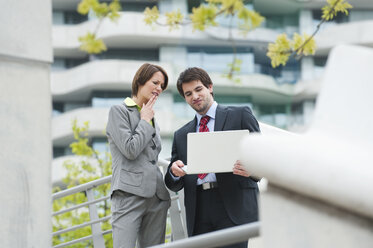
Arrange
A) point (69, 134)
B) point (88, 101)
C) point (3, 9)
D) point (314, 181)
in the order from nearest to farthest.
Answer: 1. point (314, 181)
2. point (3, 9)
3. point (69, 134)
4. point (88, 101)

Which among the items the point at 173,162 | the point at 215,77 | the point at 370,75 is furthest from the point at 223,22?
the point at 370,75

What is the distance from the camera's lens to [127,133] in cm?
387

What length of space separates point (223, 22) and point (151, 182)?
88.2 ft


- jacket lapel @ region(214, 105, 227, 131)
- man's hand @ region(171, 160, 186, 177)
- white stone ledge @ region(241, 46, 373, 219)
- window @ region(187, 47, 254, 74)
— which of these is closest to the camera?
white stone ledge @ region(241, 46, 373, 219)

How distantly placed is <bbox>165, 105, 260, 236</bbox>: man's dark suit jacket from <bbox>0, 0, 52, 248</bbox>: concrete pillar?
3.62 ft

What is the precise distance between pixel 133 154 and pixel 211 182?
0.52 meters

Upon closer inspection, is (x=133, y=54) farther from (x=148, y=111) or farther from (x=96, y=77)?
(x=148, y=111)

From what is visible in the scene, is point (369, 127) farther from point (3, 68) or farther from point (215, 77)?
point (215, 77)

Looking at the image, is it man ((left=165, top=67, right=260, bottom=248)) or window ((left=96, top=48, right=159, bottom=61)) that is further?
window ((left=96, top=48, right=159, bottom=61))

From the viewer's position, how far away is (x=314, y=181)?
1.47 meters

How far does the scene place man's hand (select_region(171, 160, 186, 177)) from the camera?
3951 mm

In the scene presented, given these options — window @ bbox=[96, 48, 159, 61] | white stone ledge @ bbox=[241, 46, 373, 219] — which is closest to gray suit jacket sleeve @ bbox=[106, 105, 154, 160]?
white stone ledge @ bbox=[241, 46, 373, 219]

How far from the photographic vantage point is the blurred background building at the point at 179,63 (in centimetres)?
3098

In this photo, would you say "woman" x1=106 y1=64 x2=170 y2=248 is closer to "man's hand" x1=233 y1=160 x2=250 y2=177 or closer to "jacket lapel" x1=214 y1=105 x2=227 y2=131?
"jacket lapel" x1=214 y1=105 x2=227 y2=131
